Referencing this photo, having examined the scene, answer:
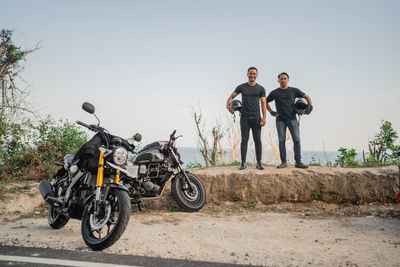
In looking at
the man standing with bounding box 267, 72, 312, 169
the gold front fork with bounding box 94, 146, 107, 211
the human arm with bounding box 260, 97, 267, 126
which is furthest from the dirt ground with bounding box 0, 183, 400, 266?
the human arm with bounding box 260, 97, 267, 126

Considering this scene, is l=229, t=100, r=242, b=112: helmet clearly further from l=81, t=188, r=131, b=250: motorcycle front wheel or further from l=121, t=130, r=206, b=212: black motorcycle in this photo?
l=81, t=188, r=131, b=250: motorcycle front wheel

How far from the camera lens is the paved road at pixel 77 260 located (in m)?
3.14

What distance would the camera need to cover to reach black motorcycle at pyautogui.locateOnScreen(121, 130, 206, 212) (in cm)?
595

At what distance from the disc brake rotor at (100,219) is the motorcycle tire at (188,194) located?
2326mm

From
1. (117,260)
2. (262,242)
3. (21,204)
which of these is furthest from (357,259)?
(21,204)

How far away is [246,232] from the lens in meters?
4.72

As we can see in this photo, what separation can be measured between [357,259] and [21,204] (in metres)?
6.10

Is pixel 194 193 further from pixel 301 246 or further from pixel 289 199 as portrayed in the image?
pixel 301 246

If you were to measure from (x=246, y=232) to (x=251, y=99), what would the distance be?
11.1ft

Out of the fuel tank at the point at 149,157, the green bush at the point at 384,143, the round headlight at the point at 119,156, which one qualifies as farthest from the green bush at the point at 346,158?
the round headlight at the point at 119,156

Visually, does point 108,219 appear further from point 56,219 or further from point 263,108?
point 263,108

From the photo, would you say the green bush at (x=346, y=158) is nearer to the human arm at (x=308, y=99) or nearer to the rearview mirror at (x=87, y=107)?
the human arm at (x=308, y=99)

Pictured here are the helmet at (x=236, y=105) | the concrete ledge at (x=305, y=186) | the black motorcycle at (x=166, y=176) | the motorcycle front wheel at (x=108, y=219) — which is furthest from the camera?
the helmet at (x=236, y=105)

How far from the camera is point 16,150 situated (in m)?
8.86
